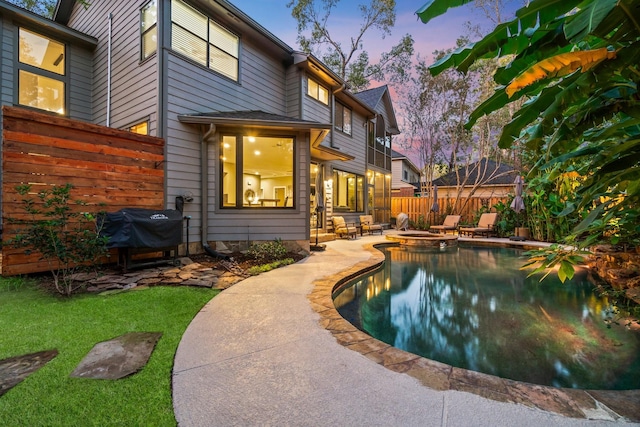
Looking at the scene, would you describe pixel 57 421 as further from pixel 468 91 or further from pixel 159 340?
pixel 468 91

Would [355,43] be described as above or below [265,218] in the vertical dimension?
above

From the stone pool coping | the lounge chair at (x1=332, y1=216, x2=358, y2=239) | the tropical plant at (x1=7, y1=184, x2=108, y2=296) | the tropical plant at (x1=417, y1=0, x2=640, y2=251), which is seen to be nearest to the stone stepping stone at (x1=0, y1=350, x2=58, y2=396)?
the tropical plant at (x1=7, y1=184, x2=108, y2=296)

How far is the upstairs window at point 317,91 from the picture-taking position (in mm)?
10770

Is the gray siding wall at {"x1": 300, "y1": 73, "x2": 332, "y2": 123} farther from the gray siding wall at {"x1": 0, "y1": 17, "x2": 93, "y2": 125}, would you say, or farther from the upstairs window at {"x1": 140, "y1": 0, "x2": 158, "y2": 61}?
the gray siding wall at {"x1": 0, "y1": 17, "x2": 93, "y2": 125}

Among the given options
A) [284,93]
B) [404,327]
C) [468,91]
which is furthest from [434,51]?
[404,327]

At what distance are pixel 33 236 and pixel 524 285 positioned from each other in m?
8.27

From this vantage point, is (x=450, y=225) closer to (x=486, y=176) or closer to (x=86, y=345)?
(x=486, y=176)

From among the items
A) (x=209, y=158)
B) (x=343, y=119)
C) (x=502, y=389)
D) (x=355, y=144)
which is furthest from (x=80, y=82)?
(x=502, y=389)

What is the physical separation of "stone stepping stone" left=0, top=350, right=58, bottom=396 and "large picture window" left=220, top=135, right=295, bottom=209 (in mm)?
5372

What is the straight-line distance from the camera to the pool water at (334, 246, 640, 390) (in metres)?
2.88

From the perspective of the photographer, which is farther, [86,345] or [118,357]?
[86,345]

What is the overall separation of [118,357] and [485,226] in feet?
45.6

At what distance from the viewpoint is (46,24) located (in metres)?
7.87

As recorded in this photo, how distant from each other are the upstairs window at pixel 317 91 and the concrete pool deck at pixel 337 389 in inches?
378
